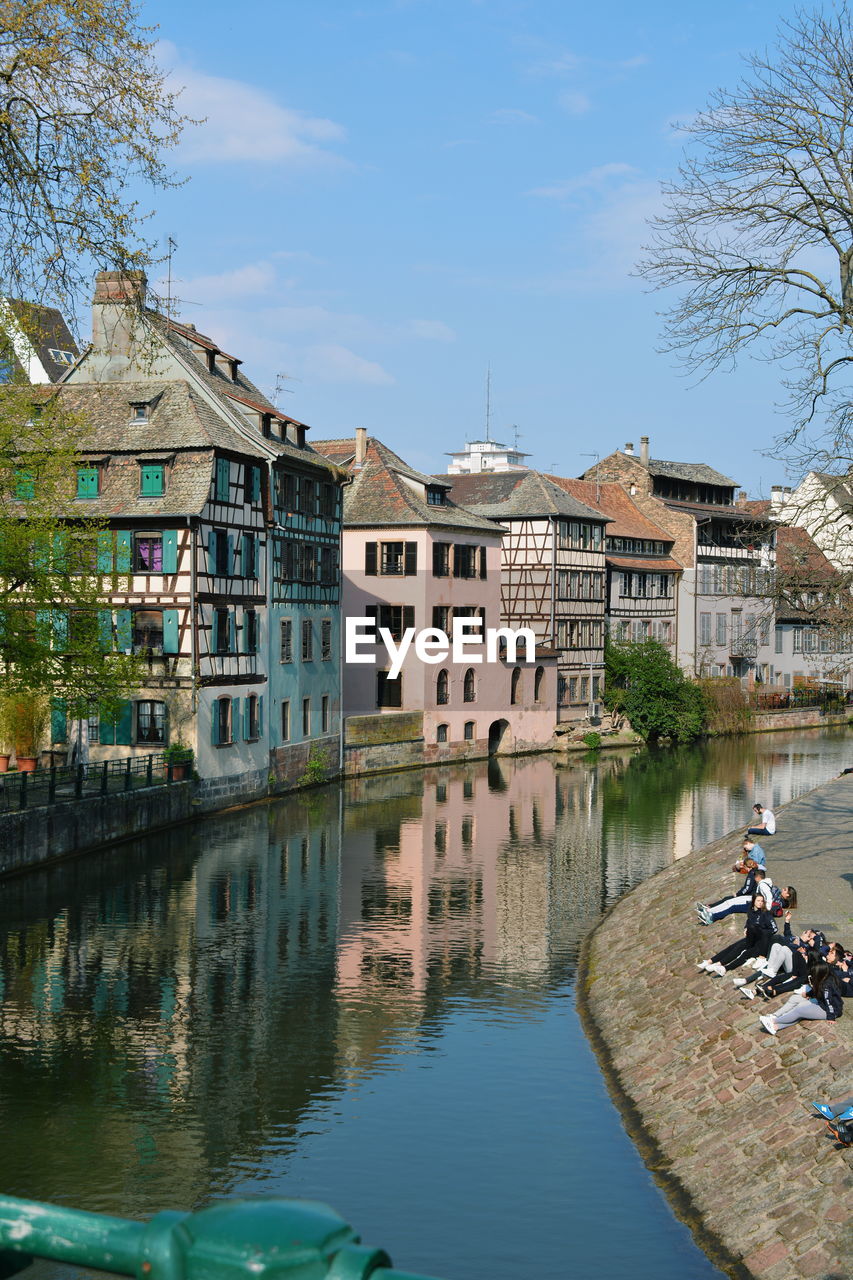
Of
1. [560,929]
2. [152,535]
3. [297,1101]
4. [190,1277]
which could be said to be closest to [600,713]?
[152,535]

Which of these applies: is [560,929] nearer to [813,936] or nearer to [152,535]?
[813,936]

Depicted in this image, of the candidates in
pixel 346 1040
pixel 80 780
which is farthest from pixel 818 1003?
pixel 80 780

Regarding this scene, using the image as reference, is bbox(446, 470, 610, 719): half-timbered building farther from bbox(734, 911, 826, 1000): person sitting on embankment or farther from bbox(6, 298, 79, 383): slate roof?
bbox(6, 298, 79, 383): slate roof

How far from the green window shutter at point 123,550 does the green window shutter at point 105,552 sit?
25 centimetres

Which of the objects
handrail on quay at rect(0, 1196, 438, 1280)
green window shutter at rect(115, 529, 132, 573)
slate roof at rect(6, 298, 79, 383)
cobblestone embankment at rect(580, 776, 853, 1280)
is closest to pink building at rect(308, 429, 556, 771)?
green window shutter at rect(115, 529, 132, 573)

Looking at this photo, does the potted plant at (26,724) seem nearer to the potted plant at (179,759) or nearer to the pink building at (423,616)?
the potted plant at (179,759)

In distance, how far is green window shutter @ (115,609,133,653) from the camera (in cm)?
4188

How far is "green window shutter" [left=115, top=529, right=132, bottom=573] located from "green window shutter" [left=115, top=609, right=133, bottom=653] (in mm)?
1380

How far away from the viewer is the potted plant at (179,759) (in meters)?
40.6

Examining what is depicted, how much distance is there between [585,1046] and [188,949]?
9001 millimetres

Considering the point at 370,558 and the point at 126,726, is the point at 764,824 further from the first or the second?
the point at 370,558

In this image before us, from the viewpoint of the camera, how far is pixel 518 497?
224ft

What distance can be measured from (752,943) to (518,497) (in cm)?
4894

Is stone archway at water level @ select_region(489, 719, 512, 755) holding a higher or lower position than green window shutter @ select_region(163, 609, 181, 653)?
lower
